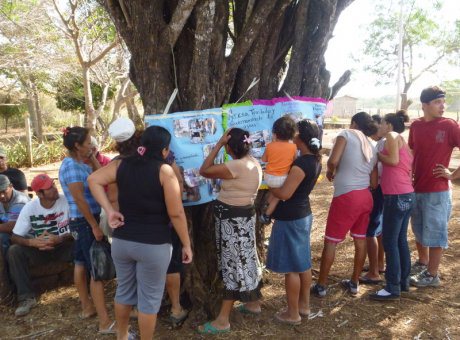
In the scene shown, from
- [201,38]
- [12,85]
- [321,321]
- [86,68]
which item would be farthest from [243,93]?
[12,85]

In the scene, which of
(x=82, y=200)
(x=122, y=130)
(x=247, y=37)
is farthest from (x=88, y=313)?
(x=247, y=37)

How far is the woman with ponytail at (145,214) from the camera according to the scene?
2.69 m

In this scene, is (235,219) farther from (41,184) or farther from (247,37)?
(41,184)

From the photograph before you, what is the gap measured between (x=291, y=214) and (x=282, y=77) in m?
1.81

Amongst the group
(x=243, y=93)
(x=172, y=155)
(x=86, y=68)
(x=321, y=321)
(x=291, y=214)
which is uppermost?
(x=86, y=68)

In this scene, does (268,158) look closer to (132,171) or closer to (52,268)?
(132,171)

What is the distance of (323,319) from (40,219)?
2.83m

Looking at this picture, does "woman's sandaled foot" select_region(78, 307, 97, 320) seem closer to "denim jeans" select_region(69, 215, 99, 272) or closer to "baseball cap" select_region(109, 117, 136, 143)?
"denim jeans" select_region(69, 215, 99, 272)

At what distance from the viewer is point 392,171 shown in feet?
12.7

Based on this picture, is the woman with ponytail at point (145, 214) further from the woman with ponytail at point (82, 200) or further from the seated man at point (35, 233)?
the seated man at point (35, 233)

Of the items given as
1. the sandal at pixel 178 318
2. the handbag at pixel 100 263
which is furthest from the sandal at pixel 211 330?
the handbag at pixel 100 263

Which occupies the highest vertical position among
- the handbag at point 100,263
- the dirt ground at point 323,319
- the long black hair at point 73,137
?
the long black hair at point 73,137

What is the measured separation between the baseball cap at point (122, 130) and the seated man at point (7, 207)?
205cm

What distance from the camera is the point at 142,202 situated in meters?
2.68
